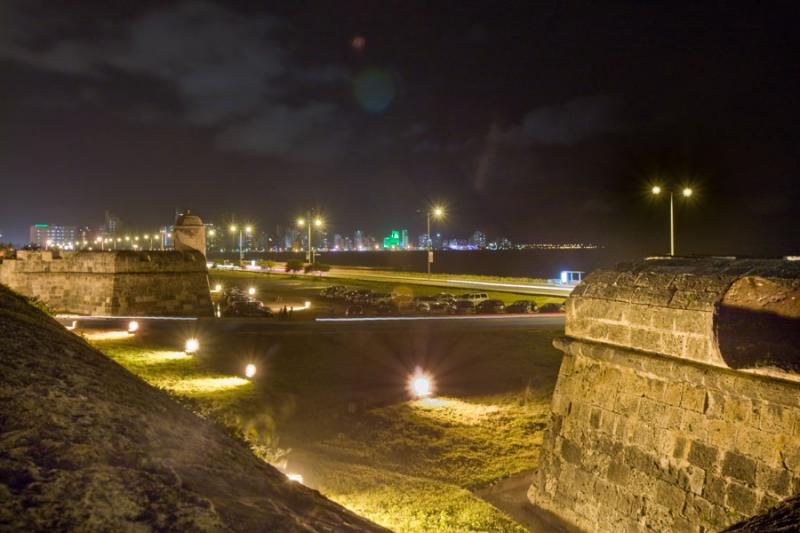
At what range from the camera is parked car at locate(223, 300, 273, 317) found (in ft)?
99.5

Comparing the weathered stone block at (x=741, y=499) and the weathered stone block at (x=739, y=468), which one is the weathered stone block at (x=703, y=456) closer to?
the weathered stone block at (x=739, y=468)

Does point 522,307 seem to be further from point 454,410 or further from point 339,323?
point 454,410

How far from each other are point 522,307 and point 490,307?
1.95 meters

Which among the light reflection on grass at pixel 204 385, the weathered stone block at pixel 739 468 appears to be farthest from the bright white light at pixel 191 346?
the weathered stone block at pixel 739 468

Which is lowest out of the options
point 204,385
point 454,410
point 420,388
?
point 454,410

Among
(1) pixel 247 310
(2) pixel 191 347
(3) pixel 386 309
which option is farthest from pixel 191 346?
(3) pixel 386 309

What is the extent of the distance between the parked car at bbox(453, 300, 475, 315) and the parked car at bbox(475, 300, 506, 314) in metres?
0.39

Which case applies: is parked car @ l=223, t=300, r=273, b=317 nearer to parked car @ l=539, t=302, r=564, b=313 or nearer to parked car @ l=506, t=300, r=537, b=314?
parked car @ l=506, t=300, r=537, b=314

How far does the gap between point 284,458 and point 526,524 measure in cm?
374

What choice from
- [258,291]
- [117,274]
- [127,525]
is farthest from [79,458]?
[258,291]

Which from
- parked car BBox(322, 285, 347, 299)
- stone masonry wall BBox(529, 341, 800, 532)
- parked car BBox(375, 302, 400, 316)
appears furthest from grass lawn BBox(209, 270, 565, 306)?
stone masonry wall BBox(529, 341, 800, 532)

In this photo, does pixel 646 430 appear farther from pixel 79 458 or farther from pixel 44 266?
pixel 44 266

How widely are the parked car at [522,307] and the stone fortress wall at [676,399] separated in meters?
24.2

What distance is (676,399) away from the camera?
5.32 metres
